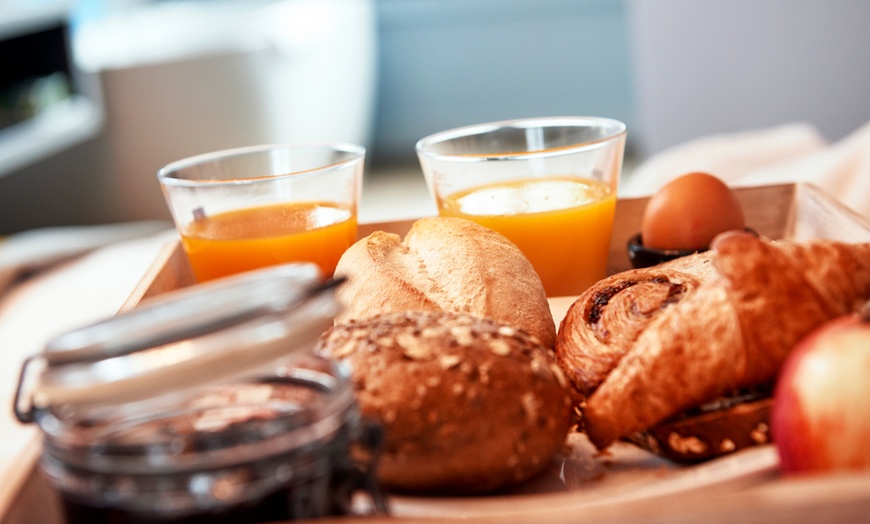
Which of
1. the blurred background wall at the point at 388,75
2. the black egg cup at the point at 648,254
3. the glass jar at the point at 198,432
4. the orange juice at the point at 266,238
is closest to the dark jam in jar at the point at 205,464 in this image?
the glass jar at the point at 198,432

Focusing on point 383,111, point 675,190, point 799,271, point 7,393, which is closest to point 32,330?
point 7,393

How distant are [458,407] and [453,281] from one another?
25cm

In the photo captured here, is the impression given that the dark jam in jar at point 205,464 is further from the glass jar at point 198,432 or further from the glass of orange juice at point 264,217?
the glass of orange juice at point 264,217

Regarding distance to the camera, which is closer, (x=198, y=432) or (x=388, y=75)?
(x=198, y=432)

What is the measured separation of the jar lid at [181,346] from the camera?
43 cm

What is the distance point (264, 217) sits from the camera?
40.5 inches

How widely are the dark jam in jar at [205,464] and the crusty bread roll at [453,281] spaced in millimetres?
312

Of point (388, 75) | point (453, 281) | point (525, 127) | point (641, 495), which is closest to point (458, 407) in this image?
point (641, 495)

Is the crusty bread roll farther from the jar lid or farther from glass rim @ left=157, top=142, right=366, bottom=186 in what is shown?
the jar lid

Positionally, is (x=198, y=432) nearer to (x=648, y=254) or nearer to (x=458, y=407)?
(x=458, y=407)

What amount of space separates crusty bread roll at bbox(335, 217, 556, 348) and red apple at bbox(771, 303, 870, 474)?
0.31m

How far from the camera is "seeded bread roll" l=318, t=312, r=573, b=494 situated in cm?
59

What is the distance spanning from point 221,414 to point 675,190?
0.73 metres

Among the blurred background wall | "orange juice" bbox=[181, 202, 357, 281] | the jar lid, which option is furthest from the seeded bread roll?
the blurred background wall
